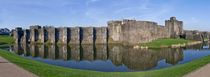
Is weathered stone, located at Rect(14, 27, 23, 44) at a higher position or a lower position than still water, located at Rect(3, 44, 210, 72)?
higher

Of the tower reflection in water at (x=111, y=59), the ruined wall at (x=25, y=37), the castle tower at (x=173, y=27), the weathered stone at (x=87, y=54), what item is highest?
the castle tower at (x=173, y=27)

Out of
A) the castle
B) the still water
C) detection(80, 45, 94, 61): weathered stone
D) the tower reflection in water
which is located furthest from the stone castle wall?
the still water

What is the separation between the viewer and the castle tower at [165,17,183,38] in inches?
4699

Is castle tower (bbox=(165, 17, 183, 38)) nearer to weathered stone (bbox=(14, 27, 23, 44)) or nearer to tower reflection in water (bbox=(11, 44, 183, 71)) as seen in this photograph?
weathered stone (bbox=(14, 27, 23, 44))

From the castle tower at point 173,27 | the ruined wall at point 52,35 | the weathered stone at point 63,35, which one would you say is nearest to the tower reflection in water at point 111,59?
the weathered stone at point 63,35

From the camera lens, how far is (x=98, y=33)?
11831 centimetres

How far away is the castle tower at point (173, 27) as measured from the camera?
11934 centimetres

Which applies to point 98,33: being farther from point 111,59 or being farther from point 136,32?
point 111,59

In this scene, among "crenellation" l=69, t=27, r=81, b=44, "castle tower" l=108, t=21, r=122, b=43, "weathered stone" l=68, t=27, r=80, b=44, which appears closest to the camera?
"castle tower" l=108, t=21, r=122, b=43

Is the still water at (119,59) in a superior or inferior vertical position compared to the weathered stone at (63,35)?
inferior

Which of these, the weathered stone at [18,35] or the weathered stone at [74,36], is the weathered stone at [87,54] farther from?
the weathered stone at [18,35]

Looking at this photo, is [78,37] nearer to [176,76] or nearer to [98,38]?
[98,38]

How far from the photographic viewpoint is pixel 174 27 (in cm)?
12150

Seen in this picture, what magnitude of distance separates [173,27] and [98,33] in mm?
24323
